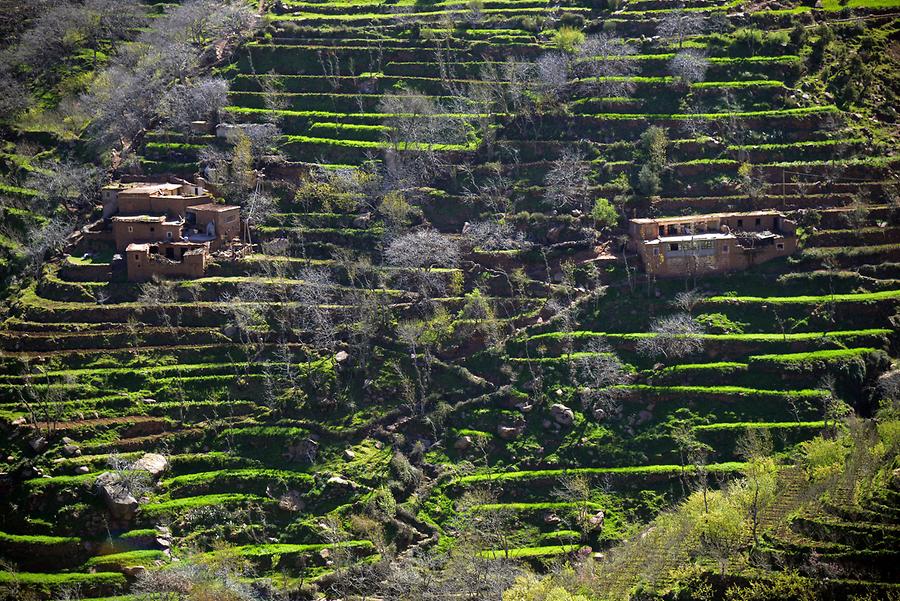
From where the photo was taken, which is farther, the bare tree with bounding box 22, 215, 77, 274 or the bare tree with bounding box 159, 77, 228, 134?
the bare tree with bounding box 159, 77, 228, 134

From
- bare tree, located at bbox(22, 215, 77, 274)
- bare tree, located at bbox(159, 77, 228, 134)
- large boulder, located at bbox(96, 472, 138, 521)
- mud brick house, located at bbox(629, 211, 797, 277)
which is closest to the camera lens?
large boulder, located at bbox(96, 472, 138, 521)

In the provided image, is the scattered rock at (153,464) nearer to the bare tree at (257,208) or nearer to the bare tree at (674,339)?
the bare tree at (257,208)

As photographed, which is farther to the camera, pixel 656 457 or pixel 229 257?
pixel 229 257

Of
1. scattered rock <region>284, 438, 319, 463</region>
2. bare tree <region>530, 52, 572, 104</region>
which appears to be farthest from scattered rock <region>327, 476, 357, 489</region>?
bare tree <region>530, 52, 572, 104</region>

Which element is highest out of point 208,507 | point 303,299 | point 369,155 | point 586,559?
point 369,155

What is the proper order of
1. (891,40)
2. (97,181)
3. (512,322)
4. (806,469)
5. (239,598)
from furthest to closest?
(891,40)
(97,181)
(512,322)
(806,469)
(239,598)

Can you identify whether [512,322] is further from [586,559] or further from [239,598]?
[239,598]

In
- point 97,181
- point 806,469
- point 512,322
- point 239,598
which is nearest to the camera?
point 239,598

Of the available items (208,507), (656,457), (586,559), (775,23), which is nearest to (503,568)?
(586,559)

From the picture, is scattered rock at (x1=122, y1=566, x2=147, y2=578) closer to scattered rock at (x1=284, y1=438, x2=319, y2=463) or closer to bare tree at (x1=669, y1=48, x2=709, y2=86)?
scattered rock at (x1=284, y1=438, x2=319, y2=463)
